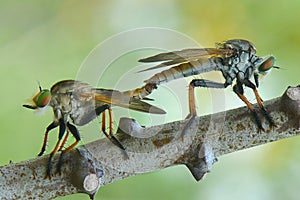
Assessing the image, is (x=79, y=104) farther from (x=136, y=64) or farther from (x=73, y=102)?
(x=136, y=64)

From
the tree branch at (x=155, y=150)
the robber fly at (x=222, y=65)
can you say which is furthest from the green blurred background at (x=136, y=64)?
the tree branch at (x=155, y=150)

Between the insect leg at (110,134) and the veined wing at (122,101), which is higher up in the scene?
the veined wing at (122,101)

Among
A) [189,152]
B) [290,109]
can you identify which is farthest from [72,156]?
[290,109]

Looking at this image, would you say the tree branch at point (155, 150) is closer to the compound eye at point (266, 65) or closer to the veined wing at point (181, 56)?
the veined wing at point (181, 56)

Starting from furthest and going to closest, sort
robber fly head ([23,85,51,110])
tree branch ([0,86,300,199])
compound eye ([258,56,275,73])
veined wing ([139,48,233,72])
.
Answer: compound eye ([258,56,275,73]) < veined wing ([139,48,233,72]) < robber fly head ([23,85,51,110]) < tree branch ([0,86,300,199])

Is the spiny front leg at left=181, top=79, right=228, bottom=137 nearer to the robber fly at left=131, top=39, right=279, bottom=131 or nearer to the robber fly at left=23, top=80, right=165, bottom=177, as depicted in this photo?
the robber fly at left=131, top=39, right=279, bottom=131

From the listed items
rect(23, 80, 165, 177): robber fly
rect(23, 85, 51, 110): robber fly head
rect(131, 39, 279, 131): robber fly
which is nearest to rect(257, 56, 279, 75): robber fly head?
Answer: rect(131, 39, 279, 131): robber fly

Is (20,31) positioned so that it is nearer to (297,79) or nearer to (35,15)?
(35,15)
